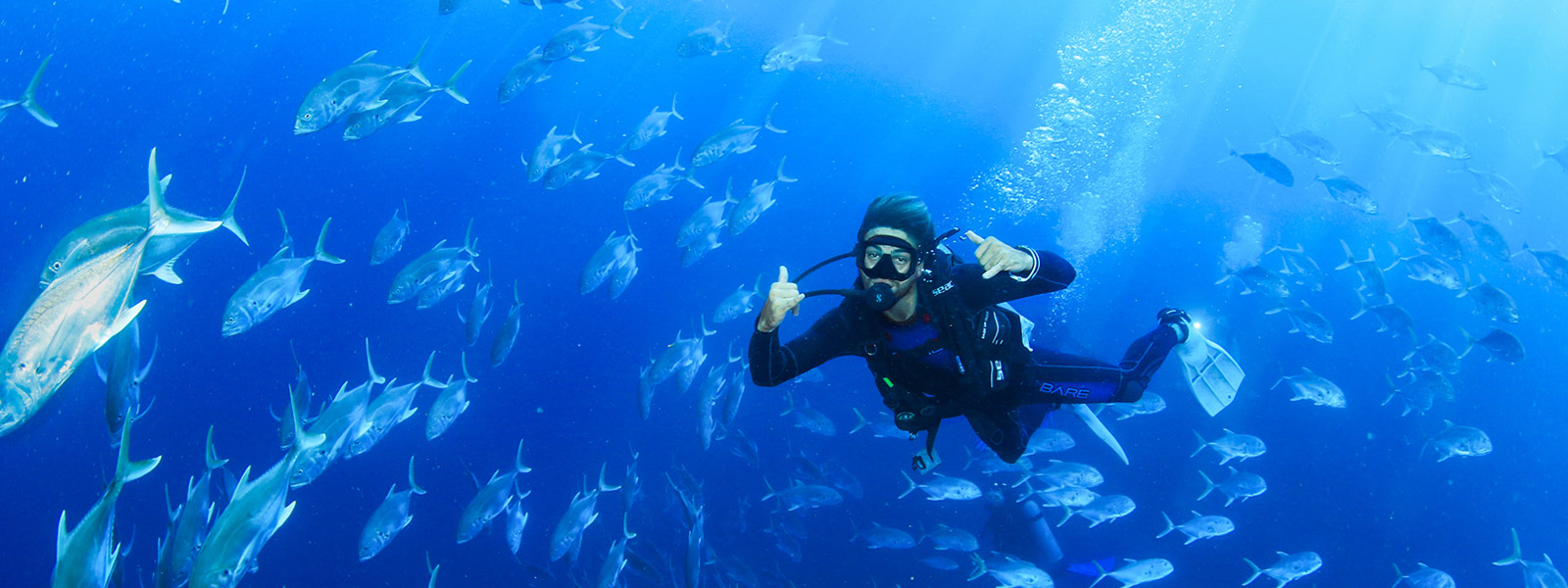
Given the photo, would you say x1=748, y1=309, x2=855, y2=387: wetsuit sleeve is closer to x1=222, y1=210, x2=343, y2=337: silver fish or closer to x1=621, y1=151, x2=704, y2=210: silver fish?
x1=222, y1=210, x2=343, y2=337: silver fish

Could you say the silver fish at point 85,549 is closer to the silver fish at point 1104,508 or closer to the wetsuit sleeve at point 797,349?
the wetsuit sleeve at point 797,349

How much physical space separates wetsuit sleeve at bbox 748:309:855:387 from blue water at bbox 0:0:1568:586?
7.01 meters

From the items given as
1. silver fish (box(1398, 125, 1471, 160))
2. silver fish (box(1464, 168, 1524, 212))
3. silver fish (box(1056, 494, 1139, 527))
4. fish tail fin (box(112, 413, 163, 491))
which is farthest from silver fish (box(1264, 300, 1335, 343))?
fish tail fin (box(112, 413, 163, 491))

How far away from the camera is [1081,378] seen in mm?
3564

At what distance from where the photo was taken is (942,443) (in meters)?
13.8

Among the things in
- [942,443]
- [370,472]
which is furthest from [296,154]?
[942,443]

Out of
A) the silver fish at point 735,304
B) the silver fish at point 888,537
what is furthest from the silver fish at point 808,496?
the silver fish at point 735,304

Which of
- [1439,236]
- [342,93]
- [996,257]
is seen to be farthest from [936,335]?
[1439,236]

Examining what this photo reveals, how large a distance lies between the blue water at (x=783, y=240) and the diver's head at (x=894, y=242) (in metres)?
7.33

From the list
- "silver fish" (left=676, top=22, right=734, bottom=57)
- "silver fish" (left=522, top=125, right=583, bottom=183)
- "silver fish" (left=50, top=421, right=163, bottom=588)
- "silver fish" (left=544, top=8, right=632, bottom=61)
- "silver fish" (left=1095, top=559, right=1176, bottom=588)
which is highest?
"silver fish" (left=676, top=22, right=734, bottom=57)

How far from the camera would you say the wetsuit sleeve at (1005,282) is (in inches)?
120

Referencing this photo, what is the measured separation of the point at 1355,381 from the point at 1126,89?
1292cm

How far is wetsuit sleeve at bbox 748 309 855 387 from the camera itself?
3076mm

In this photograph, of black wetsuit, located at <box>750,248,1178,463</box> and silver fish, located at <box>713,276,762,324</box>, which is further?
silver fish, located at <box>713,276,762,324</box>
